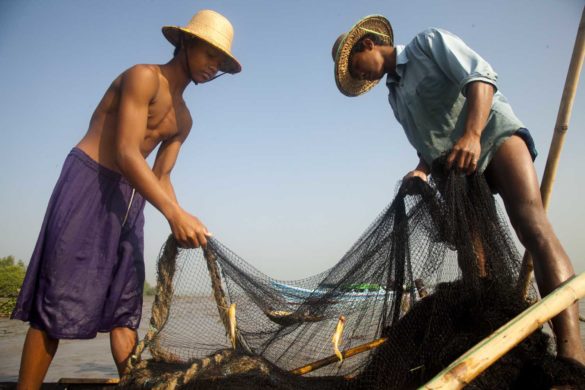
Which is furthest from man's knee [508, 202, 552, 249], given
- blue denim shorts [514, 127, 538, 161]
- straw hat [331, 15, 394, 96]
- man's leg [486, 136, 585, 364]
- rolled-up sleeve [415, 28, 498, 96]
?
straw hat [331, 15, 394, 96]

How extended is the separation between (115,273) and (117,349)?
476 mm

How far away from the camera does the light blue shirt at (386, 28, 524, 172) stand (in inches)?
91.7

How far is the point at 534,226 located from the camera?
2.09 m

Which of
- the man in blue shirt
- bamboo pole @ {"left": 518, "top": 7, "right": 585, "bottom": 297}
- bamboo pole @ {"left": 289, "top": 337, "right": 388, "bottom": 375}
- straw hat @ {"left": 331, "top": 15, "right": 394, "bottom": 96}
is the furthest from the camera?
bamboo pole @ {"left": 518, "top": 7, "right": 585, "bottom": 297}

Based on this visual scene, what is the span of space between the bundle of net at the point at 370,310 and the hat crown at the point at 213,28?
1394 millimetres

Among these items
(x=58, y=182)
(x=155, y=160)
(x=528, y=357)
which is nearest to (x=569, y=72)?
(x=528, y=357)

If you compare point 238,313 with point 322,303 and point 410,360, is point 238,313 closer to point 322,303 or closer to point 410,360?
point 322,303

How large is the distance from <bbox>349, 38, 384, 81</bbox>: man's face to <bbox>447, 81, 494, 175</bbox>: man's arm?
0.87 metres

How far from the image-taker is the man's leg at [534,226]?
1806mm

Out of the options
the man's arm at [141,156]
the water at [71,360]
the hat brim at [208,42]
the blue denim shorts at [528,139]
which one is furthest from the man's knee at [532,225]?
the water at [71,360]

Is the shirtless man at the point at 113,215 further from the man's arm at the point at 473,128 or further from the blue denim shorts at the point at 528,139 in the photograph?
the blue denim shorts at the point at 528,139

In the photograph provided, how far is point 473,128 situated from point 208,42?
5.93 feet

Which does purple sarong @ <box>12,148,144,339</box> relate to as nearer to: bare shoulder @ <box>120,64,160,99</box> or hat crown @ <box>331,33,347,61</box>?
bare shoulder @ <box>120,64,160,99</box>

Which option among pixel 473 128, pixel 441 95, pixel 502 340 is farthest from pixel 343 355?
pixel 441 95
